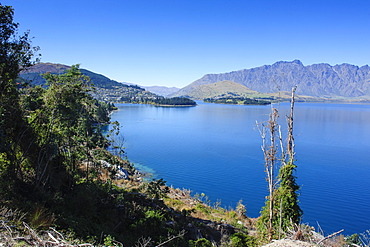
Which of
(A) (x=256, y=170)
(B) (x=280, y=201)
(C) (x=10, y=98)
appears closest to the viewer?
(C) (x=10, y=98)

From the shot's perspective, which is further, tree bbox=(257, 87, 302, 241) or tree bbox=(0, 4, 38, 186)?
tree bbox=(257, 87, 302, 241)

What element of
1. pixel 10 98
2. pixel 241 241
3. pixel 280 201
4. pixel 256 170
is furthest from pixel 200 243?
pixel 256 170

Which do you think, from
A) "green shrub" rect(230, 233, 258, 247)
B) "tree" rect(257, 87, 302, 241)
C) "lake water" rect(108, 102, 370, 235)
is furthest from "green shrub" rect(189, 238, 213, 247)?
"lake water" rect(108, 102, 370, 235)

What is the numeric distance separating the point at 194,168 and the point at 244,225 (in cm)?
1834

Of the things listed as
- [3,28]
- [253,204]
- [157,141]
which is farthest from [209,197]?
[157,141]

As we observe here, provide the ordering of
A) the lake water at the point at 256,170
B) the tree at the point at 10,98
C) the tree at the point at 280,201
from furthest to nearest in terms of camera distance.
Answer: the lake water at the point at 256,170 → the tree at the point at 280,201 → the tree at the point at 10,98

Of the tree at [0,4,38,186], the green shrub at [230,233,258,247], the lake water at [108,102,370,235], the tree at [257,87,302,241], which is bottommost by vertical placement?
the lake water at [108,102,370,235]

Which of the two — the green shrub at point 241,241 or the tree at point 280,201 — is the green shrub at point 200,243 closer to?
the green shrub at point 241,241

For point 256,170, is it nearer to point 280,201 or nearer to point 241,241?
point 280,201

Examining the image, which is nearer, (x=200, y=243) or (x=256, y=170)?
(x=200, y=243)

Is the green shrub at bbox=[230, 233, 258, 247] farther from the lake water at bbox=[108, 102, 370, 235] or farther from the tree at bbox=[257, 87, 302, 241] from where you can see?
the lake water at bbox=[108, 102, 370, 235]

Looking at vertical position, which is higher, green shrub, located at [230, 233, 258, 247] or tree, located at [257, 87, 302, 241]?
tree, located at [257, 87, 302, 241]

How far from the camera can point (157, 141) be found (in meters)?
50.3

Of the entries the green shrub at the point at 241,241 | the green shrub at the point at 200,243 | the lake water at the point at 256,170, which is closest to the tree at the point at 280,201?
the green shrub at the point at 241,241
